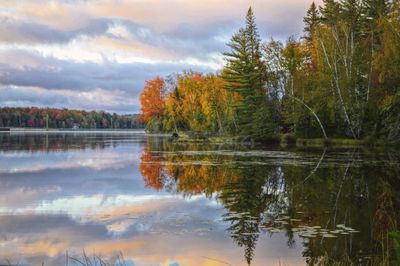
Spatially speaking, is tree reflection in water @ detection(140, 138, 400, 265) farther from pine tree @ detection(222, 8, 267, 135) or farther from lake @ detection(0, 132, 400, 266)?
pine tree @ detection(222, 8, 267, 135)

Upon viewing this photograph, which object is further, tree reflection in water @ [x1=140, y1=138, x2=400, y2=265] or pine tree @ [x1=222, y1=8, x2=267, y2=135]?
pine tree @ [x1=222, y1=8, x2=267, y2=135]

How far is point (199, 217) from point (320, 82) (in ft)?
125

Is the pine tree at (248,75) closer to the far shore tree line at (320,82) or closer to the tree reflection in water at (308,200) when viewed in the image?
the far shore tree line at (320,82)

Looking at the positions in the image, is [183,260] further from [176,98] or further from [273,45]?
[176,98]

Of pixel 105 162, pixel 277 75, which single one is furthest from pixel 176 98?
pixel 105 162

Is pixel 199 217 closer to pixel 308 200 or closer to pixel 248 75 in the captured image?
pixel 308 200

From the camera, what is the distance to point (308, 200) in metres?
15.2

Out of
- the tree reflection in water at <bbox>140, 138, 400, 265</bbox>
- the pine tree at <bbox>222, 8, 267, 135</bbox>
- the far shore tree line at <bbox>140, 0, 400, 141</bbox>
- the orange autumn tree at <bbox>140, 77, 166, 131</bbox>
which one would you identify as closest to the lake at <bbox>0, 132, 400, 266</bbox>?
the tree reflection in water at <bbox>140, 138, 400, 265</bbox>

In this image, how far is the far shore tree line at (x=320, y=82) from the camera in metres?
42.8

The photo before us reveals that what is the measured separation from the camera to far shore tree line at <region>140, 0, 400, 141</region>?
140 ft

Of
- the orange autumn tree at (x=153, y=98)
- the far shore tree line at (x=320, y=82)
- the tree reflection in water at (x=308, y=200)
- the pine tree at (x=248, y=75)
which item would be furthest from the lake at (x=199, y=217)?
the orange autumn tree at (x=153, y=98)

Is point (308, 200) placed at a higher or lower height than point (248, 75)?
lower

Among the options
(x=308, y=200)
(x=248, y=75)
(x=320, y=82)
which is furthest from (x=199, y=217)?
(x=248, y=75)

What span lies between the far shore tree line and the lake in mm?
21160
